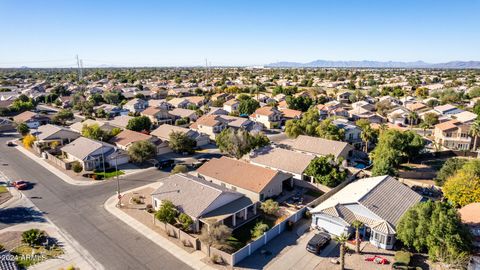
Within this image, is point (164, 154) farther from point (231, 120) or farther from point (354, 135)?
point (354, 135)

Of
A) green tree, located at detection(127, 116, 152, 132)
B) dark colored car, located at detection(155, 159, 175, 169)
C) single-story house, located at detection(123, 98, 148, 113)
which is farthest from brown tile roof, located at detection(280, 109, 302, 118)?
single-story house, located at detection(123, 98, 148, 113)

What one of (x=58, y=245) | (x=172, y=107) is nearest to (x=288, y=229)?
(x=58, y=245)

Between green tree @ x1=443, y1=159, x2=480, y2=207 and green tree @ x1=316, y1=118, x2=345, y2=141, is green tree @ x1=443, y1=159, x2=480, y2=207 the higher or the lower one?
the lower one

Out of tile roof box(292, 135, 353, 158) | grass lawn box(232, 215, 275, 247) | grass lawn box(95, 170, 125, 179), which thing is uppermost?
tile roof box(292, 135, 353, 158)

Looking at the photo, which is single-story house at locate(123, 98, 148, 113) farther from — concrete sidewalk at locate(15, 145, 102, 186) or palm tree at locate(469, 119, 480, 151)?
palm tree at locate(469, 119, 480, 151)

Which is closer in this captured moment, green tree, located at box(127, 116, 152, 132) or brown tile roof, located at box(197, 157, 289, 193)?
brown tile roof, located at box(197, 157, 289, 193)

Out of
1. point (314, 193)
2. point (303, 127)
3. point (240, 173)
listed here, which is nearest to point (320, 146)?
point (303, 127)

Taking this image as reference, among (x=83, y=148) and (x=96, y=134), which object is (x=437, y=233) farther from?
(x=96, y=134)
